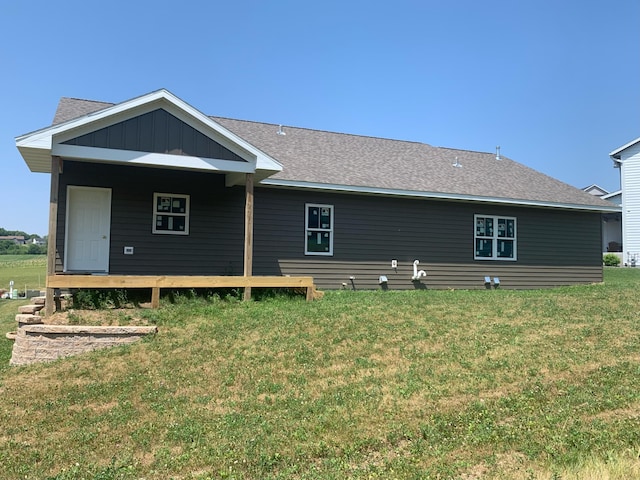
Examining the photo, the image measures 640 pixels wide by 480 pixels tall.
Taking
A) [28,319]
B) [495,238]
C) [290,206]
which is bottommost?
[28,319]

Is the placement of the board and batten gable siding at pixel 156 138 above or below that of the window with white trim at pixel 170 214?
above

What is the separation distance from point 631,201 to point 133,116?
93.2ft

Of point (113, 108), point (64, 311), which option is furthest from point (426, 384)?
point (113, 108)

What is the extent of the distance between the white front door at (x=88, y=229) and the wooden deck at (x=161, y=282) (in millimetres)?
2911

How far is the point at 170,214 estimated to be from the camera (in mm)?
12688

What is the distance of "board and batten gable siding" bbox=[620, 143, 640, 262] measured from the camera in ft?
96.0

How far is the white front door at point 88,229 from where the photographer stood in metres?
12.0

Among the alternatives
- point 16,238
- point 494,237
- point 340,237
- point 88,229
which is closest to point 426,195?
point 340,237

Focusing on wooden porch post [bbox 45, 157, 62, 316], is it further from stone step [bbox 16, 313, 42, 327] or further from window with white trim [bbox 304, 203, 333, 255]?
window with white trim [bbox 304, 203, 333, 255]

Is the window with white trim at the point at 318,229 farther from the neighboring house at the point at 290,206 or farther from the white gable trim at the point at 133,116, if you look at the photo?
the white gable trim at the point at 133,116

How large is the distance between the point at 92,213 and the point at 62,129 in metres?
3.13

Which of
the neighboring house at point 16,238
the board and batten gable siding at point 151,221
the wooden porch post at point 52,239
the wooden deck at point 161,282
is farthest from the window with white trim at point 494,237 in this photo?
the neighboring house at point 16,238

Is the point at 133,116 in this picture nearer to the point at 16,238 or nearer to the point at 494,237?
the point at 494,237

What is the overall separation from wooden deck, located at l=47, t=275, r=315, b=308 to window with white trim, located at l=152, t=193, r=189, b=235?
2.81 meters
